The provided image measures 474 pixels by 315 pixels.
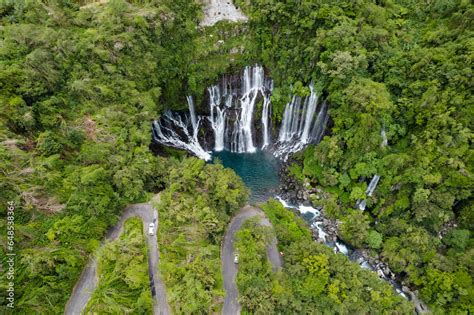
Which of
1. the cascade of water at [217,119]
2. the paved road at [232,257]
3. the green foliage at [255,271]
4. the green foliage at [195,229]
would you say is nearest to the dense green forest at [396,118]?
the cascade of water at [217,119]

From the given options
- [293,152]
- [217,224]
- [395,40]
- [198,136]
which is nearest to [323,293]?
[217,224]

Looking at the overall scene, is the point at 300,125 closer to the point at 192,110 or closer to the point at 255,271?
Answer: the point at 192,110

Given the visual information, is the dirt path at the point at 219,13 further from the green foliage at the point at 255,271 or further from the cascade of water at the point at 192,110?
the green foliage at the point at 255,271

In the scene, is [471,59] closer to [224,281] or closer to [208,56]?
[208,56]

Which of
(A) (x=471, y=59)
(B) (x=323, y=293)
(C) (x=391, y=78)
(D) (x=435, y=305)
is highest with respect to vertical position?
(A) (x=471, y=59)

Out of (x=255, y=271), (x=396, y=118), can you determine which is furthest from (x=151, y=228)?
(x=396, y=118)

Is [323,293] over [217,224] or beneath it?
beneath
